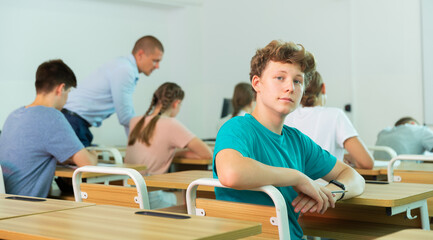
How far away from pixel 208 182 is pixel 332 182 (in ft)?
1.55

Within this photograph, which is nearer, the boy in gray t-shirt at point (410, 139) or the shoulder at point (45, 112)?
the shoulder at point (45, 112)

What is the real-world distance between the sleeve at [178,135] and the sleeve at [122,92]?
2.14 ft

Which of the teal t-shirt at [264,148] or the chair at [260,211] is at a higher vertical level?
the teal t-shirt at [264,148]

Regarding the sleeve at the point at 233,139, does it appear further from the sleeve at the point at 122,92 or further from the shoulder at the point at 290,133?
the sleeve at the point at 122,92

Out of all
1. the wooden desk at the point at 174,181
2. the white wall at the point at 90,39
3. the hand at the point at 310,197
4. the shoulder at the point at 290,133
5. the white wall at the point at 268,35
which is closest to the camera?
the hand at the point at 310,197

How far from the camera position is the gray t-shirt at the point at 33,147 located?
311 cm

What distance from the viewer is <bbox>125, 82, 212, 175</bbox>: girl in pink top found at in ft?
13.6

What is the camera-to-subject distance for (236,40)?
786cm

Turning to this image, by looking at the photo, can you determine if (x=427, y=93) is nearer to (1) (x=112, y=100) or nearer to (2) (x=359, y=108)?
(2) (x=359, y=108)

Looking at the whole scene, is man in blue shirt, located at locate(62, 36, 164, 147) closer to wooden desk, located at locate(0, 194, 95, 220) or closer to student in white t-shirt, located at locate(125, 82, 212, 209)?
Result: student in white t-shirt, located at locate(125, 82, 212, 209)

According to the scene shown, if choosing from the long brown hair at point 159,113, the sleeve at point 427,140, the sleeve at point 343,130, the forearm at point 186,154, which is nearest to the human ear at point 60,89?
the long brown hair at point 159,113

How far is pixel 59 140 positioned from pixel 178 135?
46.7 inches

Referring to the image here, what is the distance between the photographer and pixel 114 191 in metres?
2.21

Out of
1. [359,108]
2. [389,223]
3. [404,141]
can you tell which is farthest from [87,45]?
[389,223]
